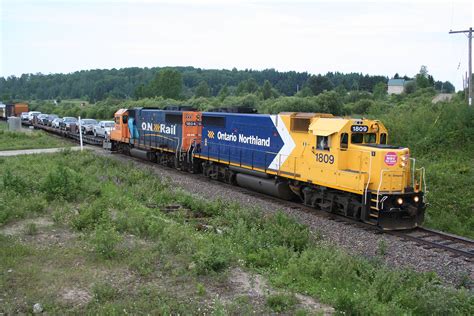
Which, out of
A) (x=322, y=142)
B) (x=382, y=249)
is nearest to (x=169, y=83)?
(x=322, y=142)

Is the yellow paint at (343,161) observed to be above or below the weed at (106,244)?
above

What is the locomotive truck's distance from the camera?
15.0 meters

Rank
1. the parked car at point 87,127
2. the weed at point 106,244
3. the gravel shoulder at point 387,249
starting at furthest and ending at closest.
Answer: the parked car at point 87,127
the gravel shoulder at point 387,249
the weed at point 106,244

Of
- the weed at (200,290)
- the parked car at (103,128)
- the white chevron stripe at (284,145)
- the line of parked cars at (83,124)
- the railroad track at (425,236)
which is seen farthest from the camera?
the line of parked cars at (83,124)

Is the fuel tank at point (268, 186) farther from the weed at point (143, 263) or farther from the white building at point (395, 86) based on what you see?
the white building at point (395, 86)

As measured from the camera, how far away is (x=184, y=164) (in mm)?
26531

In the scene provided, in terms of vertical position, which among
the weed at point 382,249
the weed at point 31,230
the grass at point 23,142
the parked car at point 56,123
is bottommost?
the weed at point 382,249

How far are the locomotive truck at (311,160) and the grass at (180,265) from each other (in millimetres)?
2974

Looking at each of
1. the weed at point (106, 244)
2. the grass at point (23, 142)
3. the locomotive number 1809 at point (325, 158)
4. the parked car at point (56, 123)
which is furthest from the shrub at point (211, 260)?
the parked car at point (56, 123)

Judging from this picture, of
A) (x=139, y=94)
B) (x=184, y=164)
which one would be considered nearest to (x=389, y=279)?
(x=184, y=164)

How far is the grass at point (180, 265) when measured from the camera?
8.34 meters

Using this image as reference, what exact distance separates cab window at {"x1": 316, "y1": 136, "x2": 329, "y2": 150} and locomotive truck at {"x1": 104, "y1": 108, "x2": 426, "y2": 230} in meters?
0.04

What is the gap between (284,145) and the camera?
18.8m

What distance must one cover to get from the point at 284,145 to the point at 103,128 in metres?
26.1
